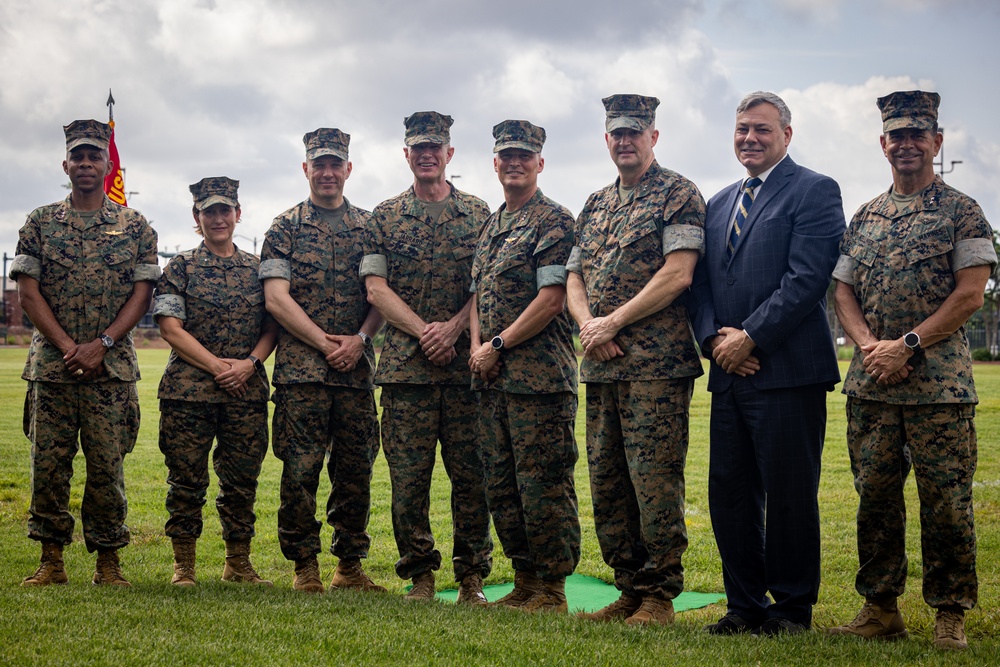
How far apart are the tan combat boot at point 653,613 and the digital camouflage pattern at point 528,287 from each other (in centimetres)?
121

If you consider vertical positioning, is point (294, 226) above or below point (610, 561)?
above

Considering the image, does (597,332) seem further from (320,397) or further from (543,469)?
(320,397)

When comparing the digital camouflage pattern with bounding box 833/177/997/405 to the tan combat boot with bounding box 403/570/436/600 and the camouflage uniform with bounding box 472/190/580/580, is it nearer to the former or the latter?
the camouflage uniform with bounding box 472/190/580/580

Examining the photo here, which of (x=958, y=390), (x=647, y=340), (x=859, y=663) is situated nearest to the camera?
(x=859, y=663)

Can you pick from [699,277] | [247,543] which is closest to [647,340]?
[699,277]

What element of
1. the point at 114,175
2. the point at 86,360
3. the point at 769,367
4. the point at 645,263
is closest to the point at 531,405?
the point at 645,263

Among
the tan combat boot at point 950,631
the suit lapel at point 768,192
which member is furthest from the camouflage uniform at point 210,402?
the tan combat boot at point 950,631

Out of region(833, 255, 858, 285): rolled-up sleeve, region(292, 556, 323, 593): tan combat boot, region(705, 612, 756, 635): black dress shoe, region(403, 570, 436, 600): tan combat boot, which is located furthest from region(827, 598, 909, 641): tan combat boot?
region(292, 556, 323, 593): tan combat boot

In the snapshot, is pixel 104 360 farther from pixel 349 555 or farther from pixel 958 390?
pixel 958 390

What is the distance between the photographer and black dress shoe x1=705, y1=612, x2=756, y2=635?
4.58m

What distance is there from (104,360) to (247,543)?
4.78 feet

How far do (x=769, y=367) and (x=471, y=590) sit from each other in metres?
2.22

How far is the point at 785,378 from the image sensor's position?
4.57 m

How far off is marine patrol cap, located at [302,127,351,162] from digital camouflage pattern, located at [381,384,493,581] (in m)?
1.55
